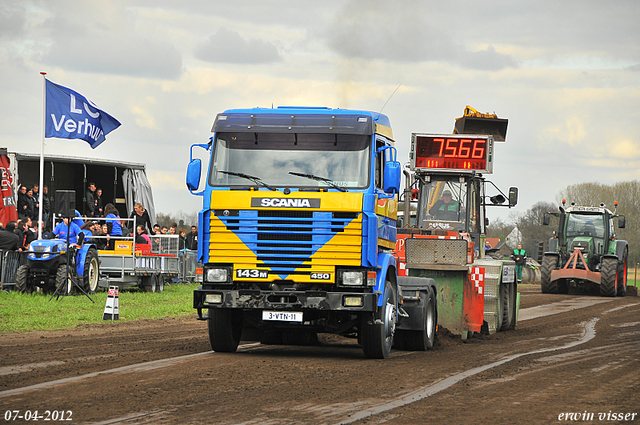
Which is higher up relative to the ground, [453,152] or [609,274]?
[453,152]

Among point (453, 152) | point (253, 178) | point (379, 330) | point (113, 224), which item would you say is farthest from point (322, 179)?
point (113, 224)

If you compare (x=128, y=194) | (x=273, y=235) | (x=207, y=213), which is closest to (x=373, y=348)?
(x=273, y=235)

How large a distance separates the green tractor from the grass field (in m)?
16.2

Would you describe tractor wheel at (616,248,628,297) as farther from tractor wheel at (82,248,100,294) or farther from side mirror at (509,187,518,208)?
tractor wheel at (82,248,100,294)

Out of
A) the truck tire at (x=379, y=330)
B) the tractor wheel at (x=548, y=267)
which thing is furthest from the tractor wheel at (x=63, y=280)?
the tractor wheel at (x=548, y=267)

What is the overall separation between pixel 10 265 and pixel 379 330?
1266 centimetres

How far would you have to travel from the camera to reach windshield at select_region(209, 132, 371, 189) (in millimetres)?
11023

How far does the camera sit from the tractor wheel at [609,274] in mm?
31797

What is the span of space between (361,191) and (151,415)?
15.4 ft

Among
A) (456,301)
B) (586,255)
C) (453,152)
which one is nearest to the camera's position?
(456,301)

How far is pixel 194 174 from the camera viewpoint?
11.1 metres

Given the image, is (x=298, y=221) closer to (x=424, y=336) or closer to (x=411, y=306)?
(x=411, y=306)

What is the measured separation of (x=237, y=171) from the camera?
1117 centimetres

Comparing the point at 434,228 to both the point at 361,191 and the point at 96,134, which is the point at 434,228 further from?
the point at 96,134
